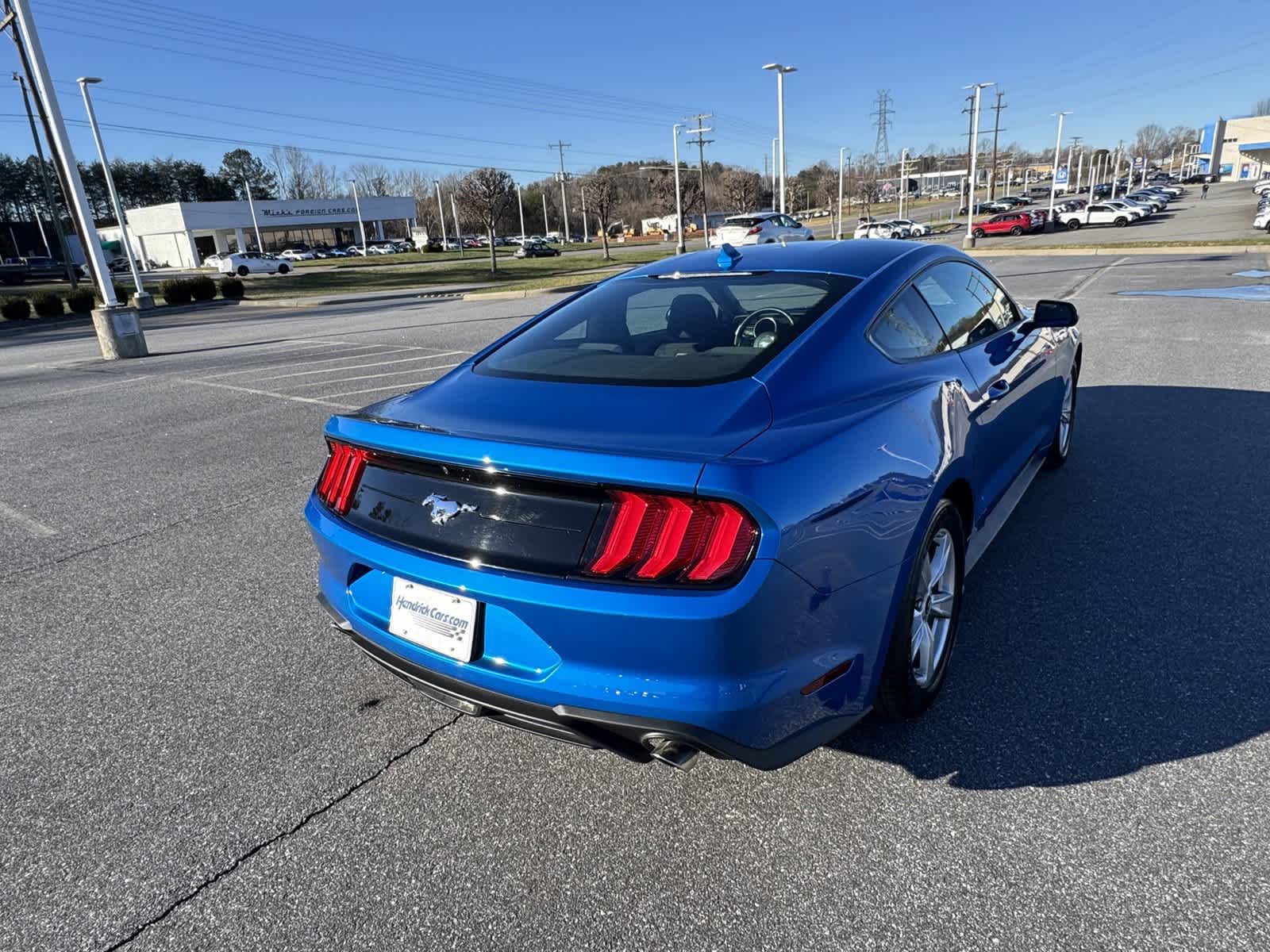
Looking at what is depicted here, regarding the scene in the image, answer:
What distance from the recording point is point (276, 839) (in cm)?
221

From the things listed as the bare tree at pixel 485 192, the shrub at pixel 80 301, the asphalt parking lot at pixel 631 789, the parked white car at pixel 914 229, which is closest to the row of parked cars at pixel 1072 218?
the parked white car at pixel 914 229

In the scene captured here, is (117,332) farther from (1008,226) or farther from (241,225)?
(241,225)

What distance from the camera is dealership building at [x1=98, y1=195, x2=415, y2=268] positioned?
73.9m

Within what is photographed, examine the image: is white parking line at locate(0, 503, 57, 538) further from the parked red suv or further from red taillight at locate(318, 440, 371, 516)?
the parked red suv

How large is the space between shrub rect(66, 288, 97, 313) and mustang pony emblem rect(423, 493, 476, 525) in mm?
29562

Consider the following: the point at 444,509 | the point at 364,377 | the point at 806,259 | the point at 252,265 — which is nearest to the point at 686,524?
the point at 444,509

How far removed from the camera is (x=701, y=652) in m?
1.77

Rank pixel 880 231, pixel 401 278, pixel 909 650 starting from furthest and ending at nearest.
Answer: pixel 880 231 < pixel 401 278 < pixel 909 650

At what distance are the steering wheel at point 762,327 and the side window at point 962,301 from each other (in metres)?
0.68

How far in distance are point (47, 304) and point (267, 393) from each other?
2173 cm

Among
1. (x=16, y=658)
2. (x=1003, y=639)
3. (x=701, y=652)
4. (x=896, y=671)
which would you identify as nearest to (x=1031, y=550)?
(x=1003, y=639)

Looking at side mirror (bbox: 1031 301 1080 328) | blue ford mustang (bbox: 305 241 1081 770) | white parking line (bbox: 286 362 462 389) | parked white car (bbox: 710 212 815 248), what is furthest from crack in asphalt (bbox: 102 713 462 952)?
parked white car (bbox: 710 212 815 248)

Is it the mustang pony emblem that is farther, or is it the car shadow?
the car shadow

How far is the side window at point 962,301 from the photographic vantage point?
3.10m
